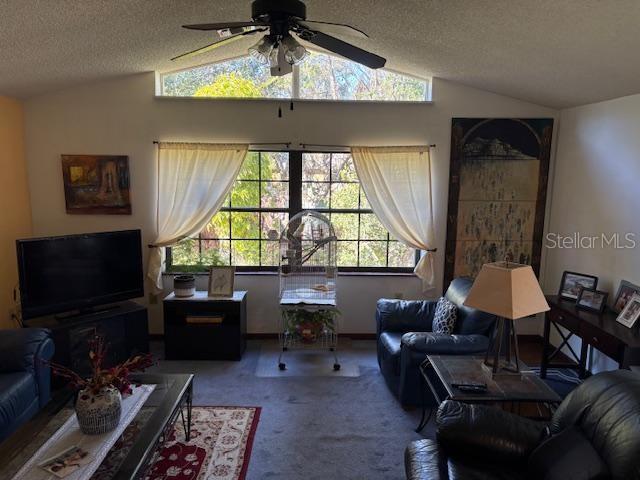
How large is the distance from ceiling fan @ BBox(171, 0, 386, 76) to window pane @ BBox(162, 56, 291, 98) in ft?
6.74

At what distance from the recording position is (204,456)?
2727 mm

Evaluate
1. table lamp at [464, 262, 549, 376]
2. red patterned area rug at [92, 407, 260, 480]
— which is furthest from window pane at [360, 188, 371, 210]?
red patterned area rug at [92, 407, 260, 480]

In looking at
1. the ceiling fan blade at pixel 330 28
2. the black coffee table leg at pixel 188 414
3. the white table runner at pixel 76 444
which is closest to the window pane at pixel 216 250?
the black coffee table leg at pixel 188 414

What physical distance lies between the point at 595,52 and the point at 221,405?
360cm

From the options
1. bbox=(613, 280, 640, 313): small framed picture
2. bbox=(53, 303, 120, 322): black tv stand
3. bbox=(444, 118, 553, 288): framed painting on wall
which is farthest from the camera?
bbox=(444, 118, 553, 288): framed painting on wall

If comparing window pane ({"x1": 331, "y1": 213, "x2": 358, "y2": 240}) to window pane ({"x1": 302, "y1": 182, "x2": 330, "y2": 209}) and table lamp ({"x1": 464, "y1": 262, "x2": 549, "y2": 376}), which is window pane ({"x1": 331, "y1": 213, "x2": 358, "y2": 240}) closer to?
window pane ({"x1": 302, "y1": 182, "x2": 330, "y2": 209})

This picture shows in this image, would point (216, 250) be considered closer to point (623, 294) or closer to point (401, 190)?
point (401, 190)

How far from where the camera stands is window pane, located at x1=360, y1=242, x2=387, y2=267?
4.75 meters

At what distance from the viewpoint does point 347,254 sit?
477 cm

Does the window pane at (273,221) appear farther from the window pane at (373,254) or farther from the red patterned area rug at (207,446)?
the red patterned area rug at (207,446)

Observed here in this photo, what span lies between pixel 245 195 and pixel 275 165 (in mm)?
454

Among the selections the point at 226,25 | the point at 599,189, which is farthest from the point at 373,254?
the point at 226,25

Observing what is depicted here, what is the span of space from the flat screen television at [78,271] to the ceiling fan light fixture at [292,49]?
8.53ft

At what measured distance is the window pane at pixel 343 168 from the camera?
15.1ft
